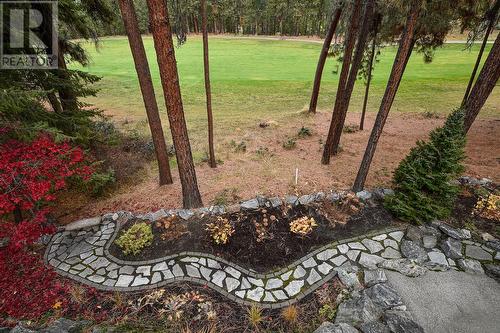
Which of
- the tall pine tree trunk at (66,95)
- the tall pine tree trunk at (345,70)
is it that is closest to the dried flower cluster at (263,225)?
the tall pine tree trunk at (345,70)

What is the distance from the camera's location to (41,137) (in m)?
5.67

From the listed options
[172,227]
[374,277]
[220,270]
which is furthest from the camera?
[172,227]

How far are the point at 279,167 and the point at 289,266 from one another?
4.37m

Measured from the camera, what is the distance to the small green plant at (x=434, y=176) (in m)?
6.19

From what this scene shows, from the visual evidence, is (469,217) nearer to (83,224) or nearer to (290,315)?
(290,315)

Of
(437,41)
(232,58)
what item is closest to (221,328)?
(437,41)

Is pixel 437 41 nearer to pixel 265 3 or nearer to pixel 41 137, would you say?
pixel 41 137

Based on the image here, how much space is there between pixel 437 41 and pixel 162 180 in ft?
38.4

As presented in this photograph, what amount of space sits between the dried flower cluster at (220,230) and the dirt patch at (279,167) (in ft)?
4.18

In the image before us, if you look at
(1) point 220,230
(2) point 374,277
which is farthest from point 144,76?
(2) point 374,277

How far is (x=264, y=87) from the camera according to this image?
2122 centimetres

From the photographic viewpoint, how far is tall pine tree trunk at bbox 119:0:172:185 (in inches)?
251

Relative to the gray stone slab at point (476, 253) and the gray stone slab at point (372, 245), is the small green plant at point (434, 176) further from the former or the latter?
the gray stone slab at point (372, 245)

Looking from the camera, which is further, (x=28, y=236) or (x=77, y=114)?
(x=77, y=114)
